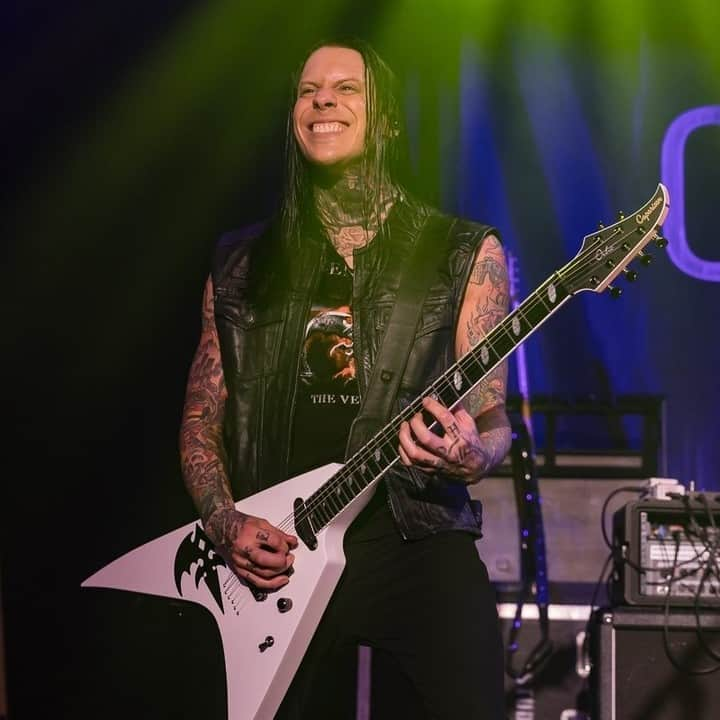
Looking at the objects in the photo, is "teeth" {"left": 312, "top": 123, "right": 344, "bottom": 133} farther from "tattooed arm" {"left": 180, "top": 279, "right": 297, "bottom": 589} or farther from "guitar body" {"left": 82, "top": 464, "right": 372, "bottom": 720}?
"guitar body" {"left": 82, "top": 464, "right": 372, "bottom": 720}

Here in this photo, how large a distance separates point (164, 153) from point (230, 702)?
7.02ft

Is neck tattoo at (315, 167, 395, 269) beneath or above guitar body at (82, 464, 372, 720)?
above

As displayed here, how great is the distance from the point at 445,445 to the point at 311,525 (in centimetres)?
40

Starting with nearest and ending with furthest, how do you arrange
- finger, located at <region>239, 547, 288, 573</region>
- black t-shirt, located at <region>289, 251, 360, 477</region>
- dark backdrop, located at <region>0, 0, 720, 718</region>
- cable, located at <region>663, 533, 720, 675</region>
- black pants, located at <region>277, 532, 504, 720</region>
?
black pants, located at <region>277, 532, 504, 720</region> → finger, located at <region>239, 547, 288, 573</region> → black t-shirt, located at <region>289, 251, 360, 477</region> → cable, located at <region>663, 533, 720, 675</region> → dark backdrop, located at <region>0, 0, 720, 718</region>

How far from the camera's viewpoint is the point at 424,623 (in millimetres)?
2332

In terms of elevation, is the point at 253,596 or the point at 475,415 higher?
the point at 475,415

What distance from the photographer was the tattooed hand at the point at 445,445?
219 centimetres

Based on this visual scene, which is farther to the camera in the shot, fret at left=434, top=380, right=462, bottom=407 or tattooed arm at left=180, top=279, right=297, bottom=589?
tattooed arm at left=180, top=279, right=297, bottom=589

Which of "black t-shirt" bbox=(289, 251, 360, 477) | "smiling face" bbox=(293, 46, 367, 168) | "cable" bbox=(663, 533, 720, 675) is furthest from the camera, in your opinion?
"cable" bbox=(663, 533, 720, 675)

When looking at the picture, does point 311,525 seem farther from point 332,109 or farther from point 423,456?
point 332,109

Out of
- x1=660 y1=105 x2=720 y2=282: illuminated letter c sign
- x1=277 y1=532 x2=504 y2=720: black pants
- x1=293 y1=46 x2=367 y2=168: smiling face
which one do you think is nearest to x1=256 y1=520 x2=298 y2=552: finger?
x1=277 y1=532 x2=504 y2=720: black pants

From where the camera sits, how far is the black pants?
229cm

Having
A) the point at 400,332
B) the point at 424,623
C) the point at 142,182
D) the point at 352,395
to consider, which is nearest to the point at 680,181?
the point at 142,182

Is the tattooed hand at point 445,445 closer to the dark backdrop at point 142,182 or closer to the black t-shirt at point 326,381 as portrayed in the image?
the black t-shirt at point 326,381
